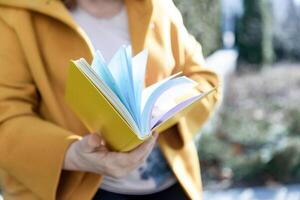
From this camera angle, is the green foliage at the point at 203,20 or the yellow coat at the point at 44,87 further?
the green foliage at the point at 203,20

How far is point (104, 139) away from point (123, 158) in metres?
0.06

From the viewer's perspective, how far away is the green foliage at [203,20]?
9.07 feet

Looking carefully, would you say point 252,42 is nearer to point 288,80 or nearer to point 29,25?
point 288,80

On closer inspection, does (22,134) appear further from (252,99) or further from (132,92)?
(252,99)

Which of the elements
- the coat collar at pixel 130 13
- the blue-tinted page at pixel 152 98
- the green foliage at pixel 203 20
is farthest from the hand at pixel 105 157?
the green foliage at pixel 203 20

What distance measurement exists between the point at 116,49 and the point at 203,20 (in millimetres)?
1074

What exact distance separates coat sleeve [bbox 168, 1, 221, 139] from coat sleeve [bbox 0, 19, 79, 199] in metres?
0.33

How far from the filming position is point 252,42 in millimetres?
8406

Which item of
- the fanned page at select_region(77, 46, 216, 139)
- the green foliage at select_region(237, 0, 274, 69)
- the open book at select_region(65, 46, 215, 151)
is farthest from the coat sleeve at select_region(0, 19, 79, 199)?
the green foliage at select_region(237, 0, 274, 69)

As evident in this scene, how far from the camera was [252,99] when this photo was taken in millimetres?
6965

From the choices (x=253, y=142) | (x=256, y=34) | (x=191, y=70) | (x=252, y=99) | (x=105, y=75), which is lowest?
(x=256, y=34)

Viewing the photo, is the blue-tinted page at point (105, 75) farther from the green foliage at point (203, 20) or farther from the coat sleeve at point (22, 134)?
the green foliage at point (203, 20)

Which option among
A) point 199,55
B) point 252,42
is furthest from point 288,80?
point 199,55

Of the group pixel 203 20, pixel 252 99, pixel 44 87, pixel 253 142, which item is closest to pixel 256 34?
pixel 252 99
